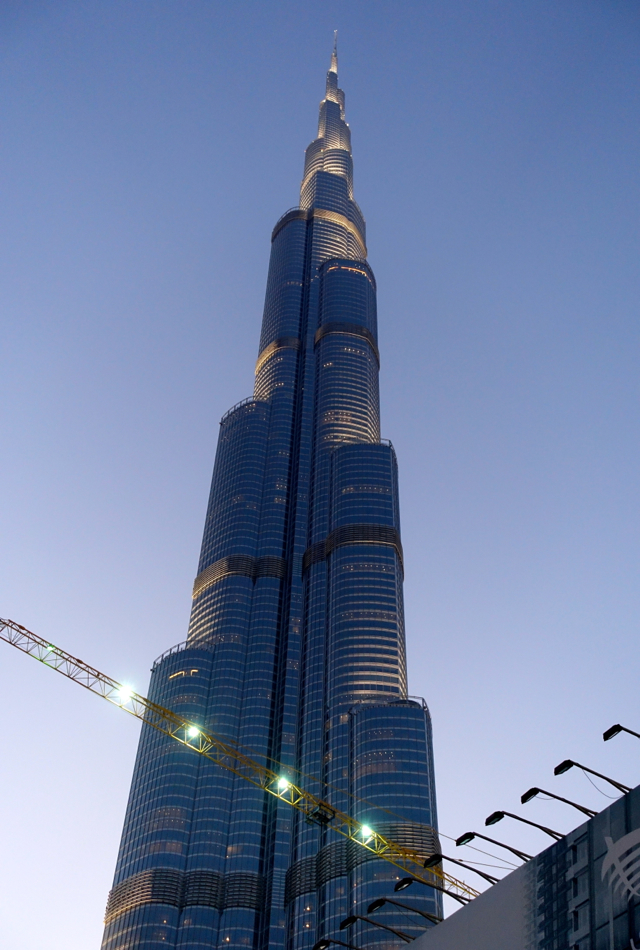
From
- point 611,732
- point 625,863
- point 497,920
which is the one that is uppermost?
point 611,732

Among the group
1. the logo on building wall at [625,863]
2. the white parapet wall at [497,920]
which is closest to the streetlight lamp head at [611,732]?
the logo on building wall at [625,863]

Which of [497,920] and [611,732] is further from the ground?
[611,732]

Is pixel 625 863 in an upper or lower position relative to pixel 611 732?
lower

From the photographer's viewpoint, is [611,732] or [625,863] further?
[611,732]

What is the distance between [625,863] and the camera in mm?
47938

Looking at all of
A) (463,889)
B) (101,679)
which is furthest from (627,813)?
(463,889)

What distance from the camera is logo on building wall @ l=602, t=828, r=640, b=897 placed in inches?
1860

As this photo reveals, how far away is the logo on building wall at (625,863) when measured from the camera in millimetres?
47250

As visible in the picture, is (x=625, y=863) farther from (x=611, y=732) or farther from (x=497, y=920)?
(x=497, y=920)

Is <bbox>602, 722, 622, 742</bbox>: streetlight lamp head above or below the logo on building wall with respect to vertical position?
above

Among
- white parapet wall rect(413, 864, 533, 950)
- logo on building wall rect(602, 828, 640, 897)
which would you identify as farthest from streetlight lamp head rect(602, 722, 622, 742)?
white parapet wall rect(413, 864, 533, 950)

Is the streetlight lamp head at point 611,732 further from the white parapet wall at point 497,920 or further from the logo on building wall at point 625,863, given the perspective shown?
the white parapet wall at point 497,920

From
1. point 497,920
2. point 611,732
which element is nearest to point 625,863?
point 611,732

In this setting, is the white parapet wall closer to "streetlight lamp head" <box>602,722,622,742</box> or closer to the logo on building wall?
the logo on building wall
